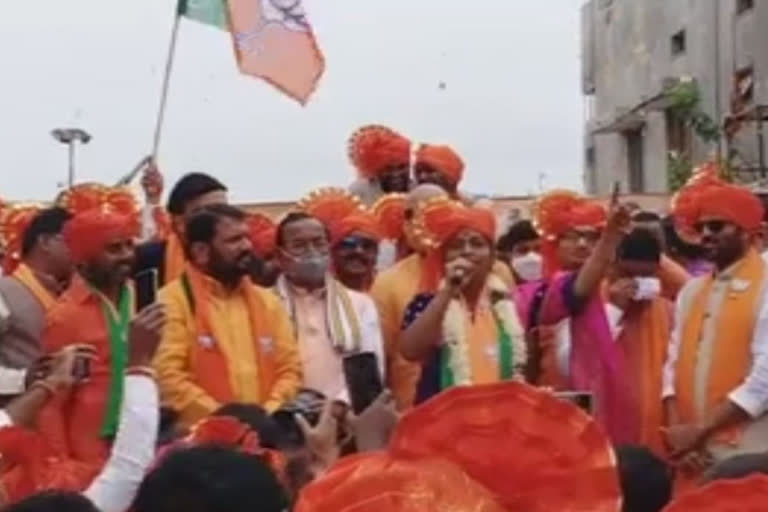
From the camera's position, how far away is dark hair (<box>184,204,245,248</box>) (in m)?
6.88

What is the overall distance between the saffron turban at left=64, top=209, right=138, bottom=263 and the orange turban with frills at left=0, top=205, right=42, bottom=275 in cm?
116

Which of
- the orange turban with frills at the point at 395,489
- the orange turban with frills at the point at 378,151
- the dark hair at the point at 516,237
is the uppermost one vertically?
the orange turban with frills at the point at 378,151

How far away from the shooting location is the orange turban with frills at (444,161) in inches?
364

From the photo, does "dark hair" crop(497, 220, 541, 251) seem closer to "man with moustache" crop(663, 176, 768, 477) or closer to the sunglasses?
the sunglasses

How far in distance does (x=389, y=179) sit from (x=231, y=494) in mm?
6225

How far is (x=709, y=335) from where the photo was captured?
7090mm

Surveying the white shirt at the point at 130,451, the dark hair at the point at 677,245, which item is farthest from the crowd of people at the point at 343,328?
the dark hair at the point at 677,245

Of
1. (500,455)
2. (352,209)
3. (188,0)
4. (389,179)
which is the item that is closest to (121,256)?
(352,209)

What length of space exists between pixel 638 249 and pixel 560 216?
1.80ft

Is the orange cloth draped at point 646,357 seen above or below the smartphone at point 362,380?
below

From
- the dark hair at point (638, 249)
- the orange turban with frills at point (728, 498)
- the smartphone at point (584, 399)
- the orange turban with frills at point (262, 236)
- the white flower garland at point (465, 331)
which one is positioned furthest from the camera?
the orange turban with frills at point (262, 236)

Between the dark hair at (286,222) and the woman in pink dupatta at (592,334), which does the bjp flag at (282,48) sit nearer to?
the woman in pink dupatta at (592,334)

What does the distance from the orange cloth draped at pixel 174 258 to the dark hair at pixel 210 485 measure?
167 inches

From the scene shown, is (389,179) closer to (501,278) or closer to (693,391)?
(501,278)
